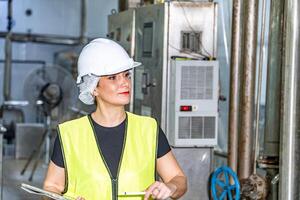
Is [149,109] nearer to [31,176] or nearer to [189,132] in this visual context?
[189,132]

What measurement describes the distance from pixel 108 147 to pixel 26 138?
7.64 m

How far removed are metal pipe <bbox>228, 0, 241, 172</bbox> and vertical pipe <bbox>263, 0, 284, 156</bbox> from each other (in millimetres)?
672

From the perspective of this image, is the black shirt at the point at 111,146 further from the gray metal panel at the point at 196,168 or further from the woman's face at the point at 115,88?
the gray metal panel at the point at 196,168

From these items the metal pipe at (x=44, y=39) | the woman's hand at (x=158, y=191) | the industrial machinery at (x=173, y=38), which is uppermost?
the metal pipe at (x=44, y=39)

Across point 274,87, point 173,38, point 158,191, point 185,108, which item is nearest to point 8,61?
point 173,38

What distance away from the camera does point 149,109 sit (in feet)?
19.8

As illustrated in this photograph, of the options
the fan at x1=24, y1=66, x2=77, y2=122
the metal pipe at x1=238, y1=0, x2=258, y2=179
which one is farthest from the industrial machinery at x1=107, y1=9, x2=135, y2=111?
the fan at x1=24, y1=66, x2=77, y2=122

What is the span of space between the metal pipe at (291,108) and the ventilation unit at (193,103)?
1577 mm

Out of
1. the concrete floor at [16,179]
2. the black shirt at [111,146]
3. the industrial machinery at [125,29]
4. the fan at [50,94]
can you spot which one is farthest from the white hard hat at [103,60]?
the fan at [50,94]

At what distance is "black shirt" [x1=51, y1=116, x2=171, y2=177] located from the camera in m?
2.84

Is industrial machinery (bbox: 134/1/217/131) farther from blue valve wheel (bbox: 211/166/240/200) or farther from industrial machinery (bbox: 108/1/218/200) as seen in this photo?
blue valve wheel (bbox: 211/166/240/200)

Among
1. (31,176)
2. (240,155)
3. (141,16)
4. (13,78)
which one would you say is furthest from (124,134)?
(13,78)

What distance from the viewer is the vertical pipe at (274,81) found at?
185 inches

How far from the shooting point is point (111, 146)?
286cm
